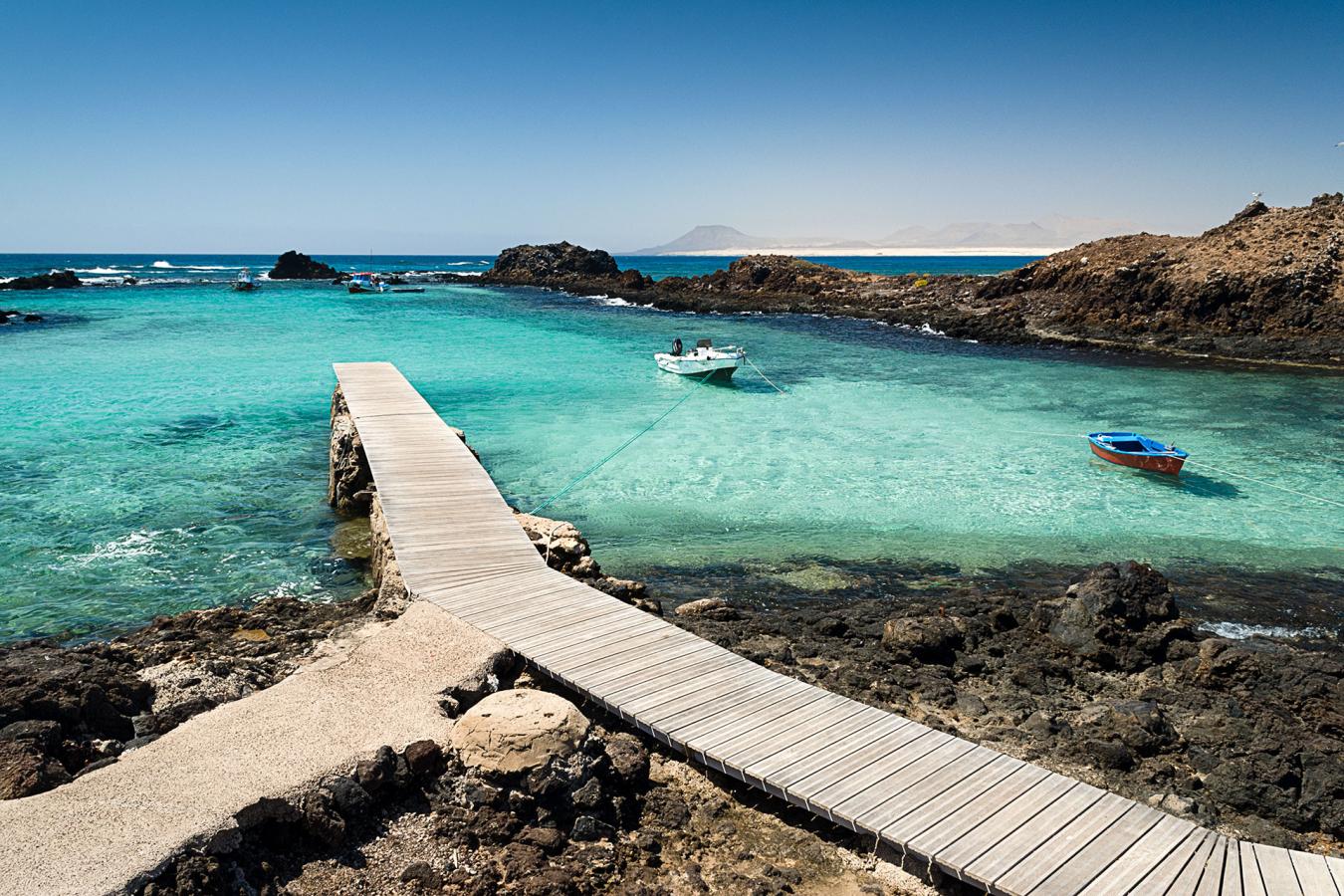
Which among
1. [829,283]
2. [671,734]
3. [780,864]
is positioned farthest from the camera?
[829,283]

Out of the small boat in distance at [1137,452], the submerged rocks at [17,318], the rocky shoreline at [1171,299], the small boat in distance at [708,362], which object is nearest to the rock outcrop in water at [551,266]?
the rocky shoreline at [1171,299]

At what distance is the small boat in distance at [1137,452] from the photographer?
54.9 ft

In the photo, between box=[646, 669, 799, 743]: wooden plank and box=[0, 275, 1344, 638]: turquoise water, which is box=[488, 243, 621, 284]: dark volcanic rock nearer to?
box=[0, 275, 1344, 638]: turquoise water

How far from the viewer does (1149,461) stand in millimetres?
16969

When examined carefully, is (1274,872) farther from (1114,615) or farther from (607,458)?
(607,458)

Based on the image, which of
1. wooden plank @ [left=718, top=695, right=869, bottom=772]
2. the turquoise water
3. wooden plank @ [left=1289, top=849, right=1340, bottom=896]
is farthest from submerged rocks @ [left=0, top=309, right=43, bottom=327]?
wooden plank @ [left=1289, top=849, right=1340, bottom=896]

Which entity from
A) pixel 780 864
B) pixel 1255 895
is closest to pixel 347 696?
pixel 780 864

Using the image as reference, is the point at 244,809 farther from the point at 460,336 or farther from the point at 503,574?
the point at 460,336

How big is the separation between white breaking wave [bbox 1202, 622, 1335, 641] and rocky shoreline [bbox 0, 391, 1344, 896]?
280mm

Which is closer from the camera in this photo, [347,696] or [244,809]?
[244,809]

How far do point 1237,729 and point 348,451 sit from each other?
1348 cm

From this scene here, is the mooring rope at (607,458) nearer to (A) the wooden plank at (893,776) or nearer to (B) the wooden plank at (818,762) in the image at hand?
(B) the wooden plank at (818,762)

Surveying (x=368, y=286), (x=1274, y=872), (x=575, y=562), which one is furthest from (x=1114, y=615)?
(x=368, y=286)

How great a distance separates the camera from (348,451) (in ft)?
48.5
